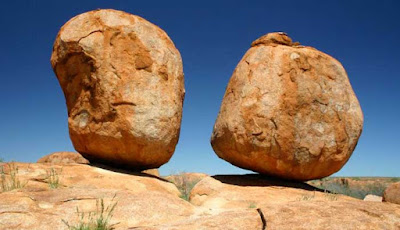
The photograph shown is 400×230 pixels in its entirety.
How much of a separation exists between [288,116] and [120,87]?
12.2 feet

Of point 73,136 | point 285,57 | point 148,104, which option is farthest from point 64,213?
point 285,57

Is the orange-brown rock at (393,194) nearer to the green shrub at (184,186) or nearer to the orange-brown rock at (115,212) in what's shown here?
the orange-brown rock at (115,212)

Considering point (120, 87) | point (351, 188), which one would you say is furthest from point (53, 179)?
point (351, 188)

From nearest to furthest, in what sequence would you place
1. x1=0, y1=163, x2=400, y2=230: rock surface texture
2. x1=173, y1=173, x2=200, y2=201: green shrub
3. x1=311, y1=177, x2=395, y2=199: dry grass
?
x1=0, y1=163, x2=400, y2=230: rock surface texture < x1=173, y1=173, x2=200, y2=201: green shrub < x1=311, y1=177, x2=395, y2=199: dry grass

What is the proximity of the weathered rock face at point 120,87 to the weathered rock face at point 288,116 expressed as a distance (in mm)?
1493

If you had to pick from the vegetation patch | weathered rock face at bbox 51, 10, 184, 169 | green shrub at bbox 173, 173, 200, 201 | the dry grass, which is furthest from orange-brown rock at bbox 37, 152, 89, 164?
the dry grass

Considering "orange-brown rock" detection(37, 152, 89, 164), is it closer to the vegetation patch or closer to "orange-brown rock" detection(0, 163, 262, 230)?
the vegetation patch

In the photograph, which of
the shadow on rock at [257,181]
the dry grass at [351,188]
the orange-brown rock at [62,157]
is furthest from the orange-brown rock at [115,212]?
the orange-brown rock at [62,157]

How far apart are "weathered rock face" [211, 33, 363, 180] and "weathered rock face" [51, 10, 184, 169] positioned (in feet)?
4.90

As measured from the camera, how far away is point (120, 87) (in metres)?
7.71

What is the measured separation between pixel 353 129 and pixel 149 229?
6592 mm

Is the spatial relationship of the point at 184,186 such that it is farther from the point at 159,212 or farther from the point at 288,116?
the point at 159,212

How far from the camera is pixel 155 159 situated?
8.25m

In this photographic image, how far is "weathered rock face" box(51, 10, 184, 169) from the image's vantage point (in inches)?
303
